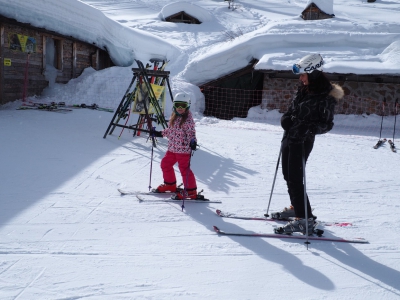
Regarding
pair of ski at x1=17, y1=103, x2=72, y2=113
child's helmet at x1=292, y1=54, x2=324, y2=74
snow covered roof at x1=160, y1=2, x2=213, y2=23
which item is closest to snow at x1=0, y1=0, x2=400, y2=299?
pair of ski at x1=17, y1=103, x2=72, y2=113

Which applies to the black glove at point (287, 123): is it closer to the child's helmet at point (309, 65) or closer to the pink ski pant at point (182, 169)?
the child's helmet at point (309, 65)

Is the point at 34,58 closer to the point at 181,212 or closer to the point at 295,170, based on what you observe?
the point at 181,212

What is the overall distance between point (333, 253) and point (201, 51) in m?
17.8

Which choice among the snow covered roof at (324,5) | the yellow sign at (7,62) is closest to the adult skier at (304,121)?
the yellow sign at (7,62)

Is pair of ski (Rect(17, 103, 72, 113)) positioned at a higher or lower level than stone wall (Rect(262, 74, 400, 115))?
lower

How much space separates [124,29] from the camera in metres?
18.8

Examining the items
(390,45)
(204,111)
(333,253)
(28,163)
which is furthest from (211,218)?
(390,45)

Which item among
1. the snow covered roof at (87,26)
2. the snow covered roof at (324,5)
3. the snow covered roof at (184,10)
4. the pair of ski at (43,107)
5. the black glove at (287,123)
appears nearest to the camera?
the black glove at (287,123)

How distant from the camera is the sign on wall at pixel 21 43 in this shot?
12727 millimetres

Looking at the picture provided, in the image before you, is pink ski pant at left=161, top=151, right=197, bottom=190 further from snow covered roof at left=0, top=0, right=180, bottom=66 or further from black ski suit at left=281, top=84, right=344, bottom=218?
snow covered roof at left=0, top=0, right=180, bottom=66

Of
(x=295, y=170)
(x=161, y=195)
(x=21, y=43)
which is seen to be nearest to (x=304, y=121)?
(x=295, y=170)

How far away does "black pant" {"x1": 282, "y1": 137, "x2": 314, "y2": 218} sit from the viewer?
403 cm

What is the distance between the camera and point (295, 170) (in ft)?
13.3

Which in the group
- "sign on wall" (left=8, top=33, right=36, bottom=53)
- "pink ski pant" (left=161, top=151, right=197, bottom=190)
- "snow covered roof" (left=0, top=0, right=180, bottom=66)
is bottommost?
"pink ski pant" (left=161, top=151, right=197, bottom=190)
